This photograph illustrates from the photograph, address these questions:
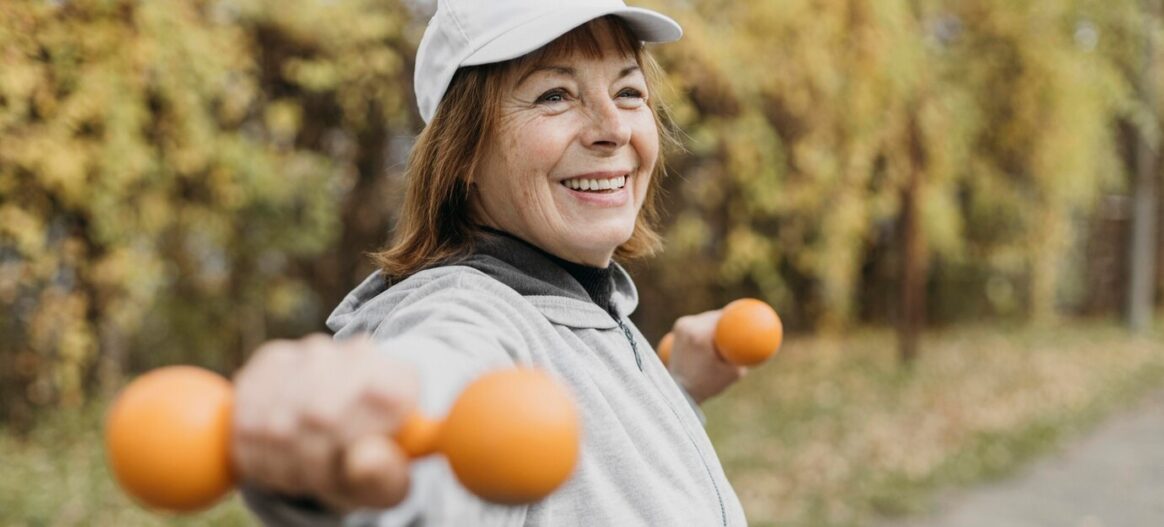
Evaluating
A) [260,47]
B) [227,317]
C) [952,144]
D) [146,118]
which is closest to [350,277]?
[227,317]

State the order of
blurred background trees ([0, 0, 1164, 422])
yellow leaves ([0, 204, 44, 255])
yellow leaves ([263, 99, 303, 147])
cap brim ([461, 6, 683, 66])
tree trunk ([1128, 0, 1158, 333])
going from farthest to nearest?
1. tree trunk ([1128, 0, 1158, 333])
2. yellow leaves ([263, 99, 303, 147])
3. blurred background trees ([0, 0, 1164, 422])
4. yellow leaves ([0, 204, 44, 255])
5. cap brim ([461, 6, 683, 66])

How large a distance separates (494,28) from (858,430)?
5.24 meters


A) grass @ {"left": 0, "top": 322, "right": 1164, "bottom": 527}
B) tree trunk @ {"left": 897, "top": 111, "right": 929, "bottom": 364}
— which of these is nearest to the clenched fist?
grass @ {"left": 0, "top": 322, "right": 1164, "bottom": 527}

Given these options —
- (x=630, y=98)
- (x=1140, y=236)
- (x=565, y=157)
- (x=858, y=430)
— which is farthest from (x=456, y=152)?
(x=1140, y=236)

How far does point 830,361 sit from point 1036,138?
9.11 feet

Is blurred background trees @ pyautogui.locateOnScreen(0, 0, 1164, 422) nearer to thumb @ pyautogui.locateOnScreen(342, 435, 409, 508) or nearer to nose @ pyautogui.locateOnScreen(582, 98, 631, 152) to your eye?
nose @ pyautogui.locateOnScreen(582, 98, 631, 152)

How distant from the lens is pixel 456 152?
4.53 ft

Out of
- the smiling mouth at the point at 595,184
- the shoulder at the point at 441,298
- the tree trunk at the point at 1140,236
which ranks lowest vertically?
the tree trunk at the point at 1140,236

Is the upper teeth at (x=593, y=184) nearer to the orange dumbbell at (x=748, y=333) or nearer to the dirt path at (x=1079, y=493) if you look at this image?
the orange dumbbell at (x=748, y=333)

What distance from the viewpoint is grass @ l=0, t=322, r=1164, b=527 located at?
422cm

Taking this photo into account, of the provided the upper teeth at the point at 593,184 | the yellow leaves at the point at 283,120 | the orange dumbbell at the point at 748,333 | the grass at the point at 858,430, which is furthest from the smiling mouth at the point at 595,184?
the yellow leaves at the point at 283,120

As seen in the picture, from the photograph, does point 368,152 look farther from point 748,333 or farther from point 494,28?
point 494,28

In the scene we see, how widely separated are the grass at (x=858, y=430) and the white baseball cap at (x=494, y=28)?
321cm

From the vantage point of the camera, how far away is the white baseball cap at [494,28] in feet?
4.03
